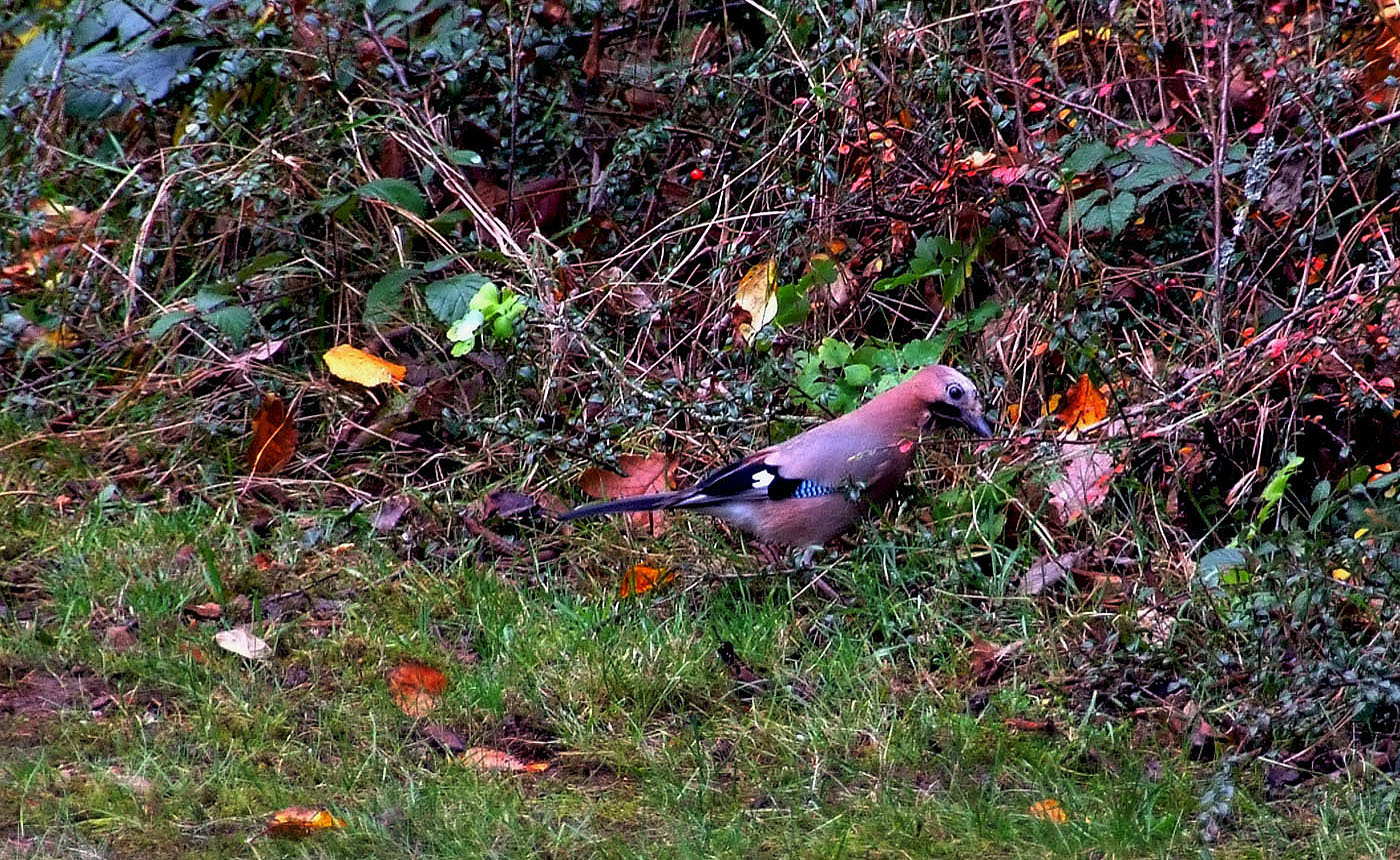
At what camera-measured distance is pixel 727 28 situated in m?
7.09

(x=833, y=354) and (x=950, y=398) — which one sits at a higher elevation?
(x=950, y=398)

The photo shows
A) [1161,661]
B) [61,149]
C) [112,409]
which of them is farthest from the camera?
[61,149]

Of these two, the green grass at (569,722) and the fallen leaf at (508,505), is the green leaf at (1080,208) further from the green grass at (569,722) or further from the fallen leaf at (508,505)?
the fallen leaf at (508,505)

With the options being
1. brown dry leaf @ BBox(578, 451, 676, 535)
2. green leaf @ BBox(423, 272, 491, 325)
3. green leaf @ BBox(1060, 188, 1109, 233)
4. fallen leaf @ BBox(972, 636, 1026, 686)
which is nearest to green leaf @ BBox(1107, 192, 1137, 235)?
green leaf @ BBox(1060, 188, 1109, 233)

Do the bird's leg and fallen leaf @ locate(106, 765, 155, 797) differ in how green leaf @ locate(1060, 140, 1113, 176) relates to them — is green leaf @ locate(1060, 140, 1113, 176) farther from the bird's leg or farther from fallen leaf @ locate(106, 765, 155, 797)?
fallen leaf @ locate(106, 765, 155, 797)

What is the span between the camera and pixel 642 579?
18.2 feet

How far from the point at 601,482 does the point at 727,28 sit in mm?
2196

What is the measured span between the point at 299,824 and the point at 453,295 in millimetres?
2807

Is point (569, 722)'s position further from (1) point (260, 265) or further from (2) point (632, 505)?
(1) point (260, 265)

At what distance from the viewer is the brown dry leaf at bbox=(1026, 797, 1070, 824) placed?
13.1ft

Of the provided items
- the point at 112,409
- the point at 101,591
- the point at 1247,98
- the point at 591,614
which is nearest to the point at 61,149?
the point at 112,409

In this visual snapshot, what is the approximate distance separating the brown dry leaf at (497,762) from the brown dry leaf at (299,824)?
434mm

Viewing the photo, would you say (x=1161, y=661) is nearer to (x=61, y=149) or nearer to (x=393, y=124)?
(x=393, y=124)

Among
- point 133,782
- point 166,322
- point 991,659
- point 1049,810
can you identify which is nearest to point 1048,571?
point 991,659
